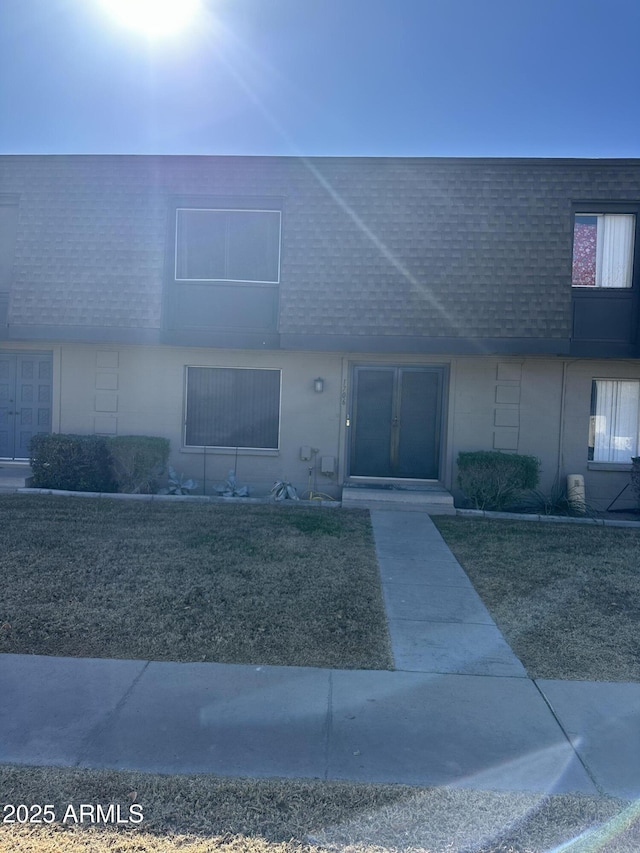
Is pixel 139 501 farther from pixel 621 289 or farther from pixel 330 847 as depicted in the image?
pixel 621 289

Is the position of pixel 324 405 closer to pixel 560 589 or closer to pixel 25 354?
pixel 25 354

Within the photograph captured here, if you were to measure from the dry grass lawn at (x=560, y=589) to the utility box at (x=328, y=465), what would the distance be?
7.87 feet

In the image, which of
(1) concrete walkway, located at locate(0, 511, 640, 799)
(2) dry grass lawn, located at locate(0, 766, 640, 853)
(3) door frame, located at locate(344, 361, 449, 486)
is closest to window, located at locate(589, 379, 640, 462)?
(3) door frame, located at locate(344, 361, 449, 486)

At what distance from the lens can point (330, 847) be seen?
2.98 m

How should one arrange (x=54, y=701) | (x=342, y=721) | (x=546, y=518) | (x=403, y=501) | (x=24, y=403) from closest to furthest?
(x=342, y=721)
(x=54, y=701)
(x=546, y=518)
(x=403, y=501)
(x=24, y=403)

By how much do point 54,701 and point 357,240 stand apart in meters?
8.87

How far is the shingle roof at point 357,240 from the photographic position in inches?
433

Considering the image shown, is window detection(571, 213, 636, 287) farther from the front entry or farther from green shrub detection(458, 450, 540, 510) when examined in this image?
green shrub detection(458, 450, 540, 510)

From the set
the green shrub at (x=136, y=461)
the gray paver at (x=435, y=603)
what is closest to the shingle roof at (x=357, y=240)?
the green shrub at (x=136, y=461)

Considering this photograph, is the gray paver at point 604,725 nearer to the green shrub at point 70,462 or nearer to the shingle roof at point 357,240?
the shingle roof at point 357,240

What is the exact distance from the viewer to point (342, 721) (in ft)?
13.2

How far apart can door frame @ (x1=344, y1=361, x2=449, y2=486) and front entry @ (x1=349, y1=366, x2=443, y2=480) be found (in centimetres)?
4

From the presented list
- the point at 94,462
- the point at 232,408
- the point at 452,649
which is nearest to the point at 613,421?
the point at 232,408

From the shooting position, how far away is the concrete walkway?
3553 mm
